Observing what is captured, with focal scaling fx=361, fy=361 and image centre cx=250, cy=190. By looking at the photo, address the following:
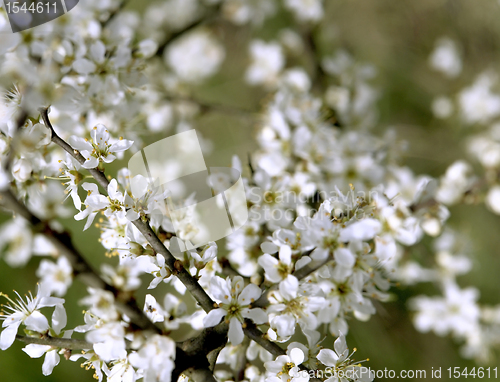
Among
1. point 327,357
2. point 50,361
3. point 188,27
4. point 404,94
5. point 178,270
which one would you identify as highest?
point 188,27

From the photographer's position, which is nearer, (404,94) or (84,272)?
(84,272)

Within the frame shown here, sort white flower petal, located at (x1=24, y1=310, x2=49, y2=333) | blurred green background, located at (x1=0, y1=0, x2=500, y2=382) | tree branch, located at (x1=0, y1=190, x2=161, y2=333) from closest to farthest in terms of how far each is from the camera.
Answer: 1. tree branch, located at (x1=0, y1=190, x2=161, y2=333)
2. white flower petal, located at (x1=24, y1=310, x2=49, y2=333)
3. blurred green background, located at (x1=0, y1=0, x2=500, y2=382)

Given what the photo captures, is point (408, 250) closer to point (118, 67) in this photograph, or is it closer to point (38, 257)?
point (118, 67)

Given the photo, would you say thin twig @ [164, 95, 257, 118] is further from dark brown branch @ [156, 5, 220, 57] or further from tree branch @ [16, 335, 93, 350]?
tree branch @ [16, 335, 93, 350]

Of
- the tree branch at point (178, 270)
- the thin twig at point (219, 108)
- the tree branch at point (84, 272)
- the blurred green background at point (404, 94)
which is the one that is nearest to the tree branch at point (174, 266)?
the tree branch at point (178, 270)

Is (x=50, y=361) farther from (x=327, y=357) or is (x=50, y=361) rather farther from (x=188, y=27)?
(x=188, y=27)

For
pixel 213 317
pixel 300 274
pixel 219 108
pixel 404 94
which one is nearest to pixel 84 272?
pixel 213 317

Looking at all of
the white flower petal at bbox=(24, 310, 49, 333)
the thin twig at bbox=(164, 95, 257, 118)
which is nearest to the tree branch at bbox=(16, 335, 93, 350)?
the white flower petal at bbox=(24, 310, 49, 333)

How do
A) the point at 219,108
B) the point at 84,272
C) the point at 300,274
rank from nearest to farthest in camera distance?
the point at 84,272 < the point at 300,274 < the point at 219,108

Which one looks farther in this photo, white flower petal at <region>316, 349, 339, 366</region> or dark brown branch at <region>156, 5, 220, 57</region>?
dark brown branch at <region>156, 5, 220, 57</region>
